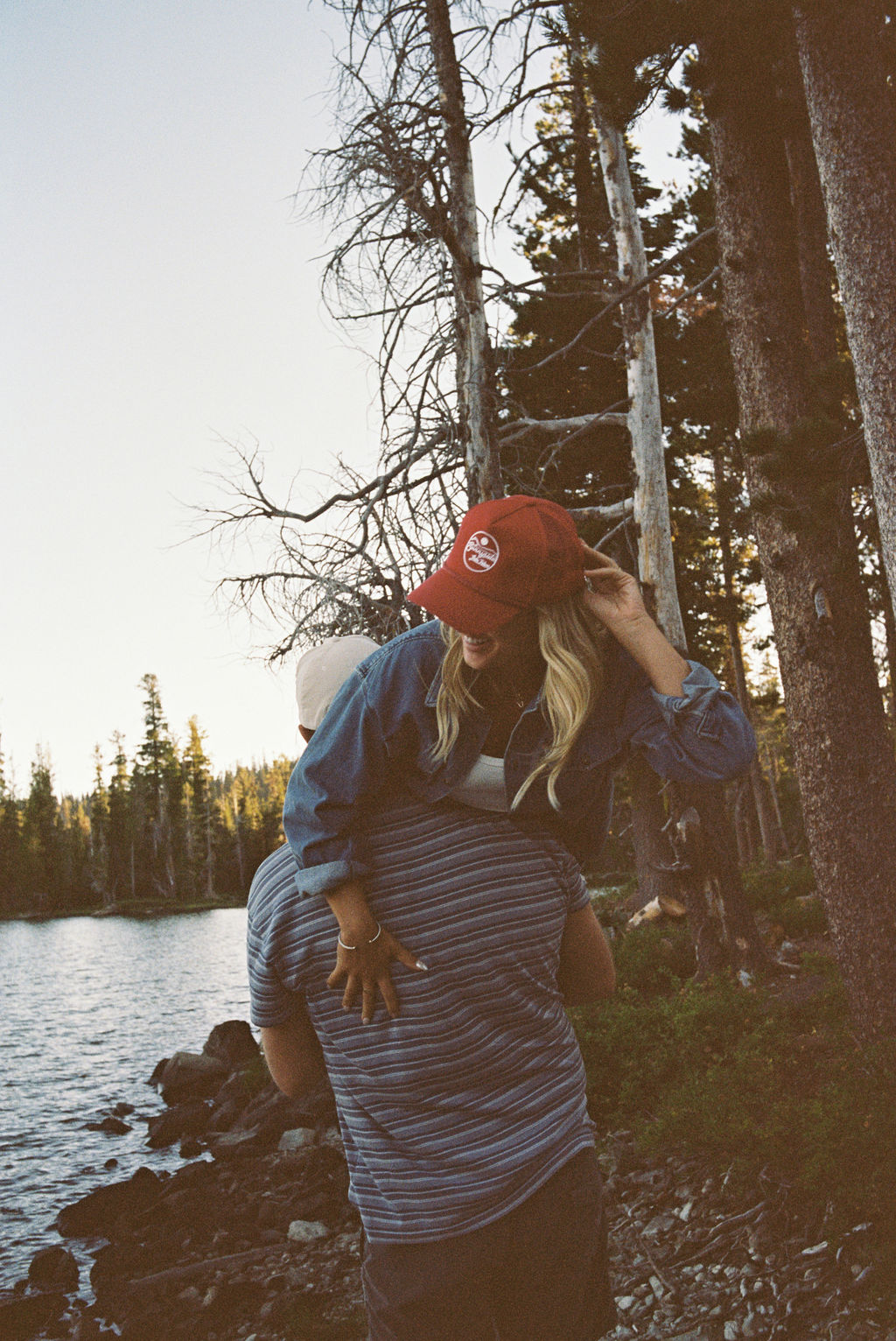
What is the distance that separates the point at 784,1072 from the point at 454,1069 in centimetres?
463

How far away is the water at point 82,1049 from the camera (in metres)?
9.77

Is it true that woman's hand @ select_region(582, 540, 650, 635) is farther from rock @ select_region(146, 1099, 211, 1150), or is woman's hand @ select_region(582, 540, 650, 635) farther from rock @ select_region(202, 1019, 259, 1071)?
rock @ select_region(202, 1019, 259, 1071)

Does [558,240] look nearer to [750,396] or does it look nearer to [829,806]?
[750,396]

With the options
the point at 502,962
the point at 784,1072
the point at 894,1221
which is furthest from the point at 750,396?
the point at 502,962

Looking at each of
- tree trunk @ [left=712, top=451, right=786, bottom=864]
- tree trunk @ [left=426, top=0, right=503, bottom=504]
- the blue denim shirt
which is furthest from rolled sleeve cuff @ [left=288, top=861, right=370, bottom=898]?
tree trunk @ [left=712, top=451, right=786, bottom=864]

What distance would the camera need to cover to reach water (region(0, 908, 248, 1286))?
32.1 ft

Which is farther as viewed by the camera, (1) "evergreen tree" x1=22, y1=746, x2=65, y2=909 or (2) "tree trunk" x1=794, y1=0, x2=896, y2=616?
(1) "evergreen tree" x1=22, y1=746, x2=65, y2=909

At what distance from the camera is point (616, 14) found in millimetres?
5418

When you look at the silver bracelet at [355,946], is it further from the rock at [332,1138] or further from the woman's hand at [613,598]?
the rock at [332,1138]

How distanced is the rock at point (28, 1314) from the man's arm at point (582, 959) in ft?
20.2

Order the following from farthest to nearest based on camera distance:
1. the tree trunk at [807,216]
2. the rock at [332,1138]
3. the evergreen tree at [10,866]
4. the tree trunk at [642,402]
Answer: the evergreen tree at [10,866] → the tree trunk at [642,402] → the rock at [332,1138] → the tree trunk at [807,216]

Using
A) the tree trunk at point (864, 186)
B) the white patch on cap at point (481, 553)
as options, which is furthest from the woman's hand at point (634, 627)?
the tree trunk at point (864, 186)

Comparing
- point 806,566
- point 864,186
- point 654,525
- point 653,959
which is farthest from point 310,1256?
point 864,186

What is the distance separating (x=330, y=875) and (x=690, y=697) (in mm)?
615
